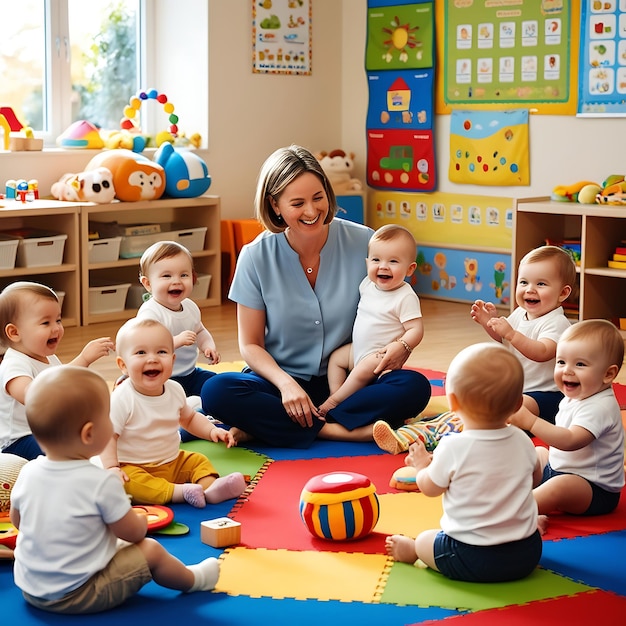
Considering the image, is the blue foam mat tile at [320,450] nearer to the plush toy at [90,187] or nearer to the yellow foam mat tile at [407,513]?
the yellow foam mat tile at [407,513]

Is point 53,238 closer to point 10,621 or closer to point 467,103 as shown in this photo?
point 467,103

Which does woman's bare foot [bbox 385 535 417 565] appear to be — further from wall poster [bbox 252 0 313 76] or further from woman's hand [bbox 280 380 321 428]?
wall poster [bbox 252 0 313 76]

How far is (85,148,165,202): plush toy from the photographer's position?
4758mm

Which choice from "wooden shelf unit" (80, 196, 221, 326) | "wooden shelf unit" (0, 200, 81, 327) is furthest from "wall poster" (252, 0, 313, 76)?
"wooden shelf unit" (0, 200, 81, 327)

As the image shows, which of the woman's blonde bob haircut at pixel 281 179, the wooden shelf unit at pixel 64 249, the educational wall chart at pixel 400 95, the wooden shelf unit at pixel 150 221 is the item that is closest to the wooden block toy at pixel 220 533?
the woman's blonde bob haircut at pixel 281 179

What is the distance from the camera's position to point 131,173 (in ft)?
15.7

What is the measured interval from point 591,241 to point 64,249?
2298 millimetres

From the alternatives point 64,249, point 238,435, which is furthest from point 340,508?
point 64,249

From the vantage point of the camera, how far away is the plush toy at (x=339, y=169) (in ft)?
18.5

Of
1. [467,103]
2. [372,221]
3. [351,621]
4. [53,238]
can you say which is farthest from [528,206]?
[351,621]

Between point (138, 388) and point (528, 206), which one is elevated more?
point (528, 206)

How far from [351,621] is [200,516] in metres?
0.59

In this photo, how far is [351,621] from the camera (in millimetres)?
1749

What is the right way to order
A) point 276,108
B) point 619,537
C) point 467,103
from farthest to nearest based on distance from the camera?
point 276,108
point 467,103
point 619,537
